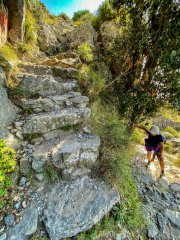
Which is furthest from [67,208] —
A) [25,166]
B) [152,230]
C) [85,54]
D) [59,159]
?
[85,54]

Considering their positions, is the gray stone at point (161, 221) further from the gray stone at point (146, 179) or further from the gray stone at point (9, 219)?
the gray stone at point (9, 219)

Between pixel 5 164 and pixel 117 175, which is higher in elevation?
pixel 5 164

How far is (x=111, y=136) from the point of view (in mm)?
3779

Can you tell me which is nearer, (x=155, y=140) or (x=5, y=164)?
(x=5, y=164)

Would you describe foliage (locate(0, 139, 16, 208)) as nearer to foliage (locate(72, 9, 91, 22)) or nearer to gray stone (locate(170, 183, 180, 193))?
gray stone (locate(170, 183, 180, 193))

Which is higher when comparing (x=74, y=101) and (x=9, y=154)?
(x=74, y=101)

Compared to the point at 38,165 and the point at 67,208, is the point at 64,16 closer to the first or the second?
the point at 38,165

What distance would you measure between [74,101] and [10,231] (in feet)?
9.76

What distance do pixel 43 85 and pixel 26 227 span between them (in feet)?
10.7

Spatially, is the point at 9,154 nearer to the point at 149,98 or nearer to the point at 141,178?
the point at 141,178

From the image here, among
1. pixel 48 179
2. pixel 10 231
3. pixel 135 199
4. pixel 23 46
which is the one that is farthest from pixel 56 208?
pixel 23 46

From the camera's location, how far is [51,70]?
4.86 meters

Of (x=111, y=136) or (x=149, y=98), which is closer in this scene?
(x=111, y=136)

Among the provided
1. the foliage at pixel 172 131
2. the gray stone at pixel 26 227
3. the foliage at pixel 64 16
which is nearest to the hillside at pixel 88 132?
the gray stone at pixel 26 227
